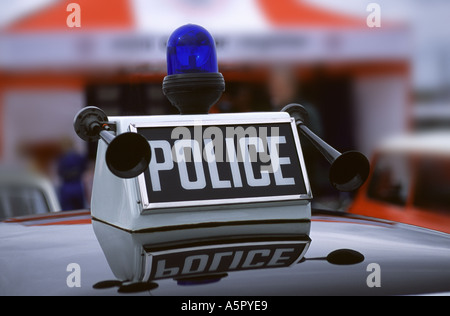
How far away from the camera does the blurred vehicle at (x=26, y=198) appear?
2.92m

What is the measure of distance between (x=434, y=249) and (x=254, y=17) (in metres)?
5.70

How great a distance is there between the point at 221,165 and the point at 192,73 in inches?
10.9

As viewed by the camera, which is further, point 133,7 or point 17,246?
point 133,7

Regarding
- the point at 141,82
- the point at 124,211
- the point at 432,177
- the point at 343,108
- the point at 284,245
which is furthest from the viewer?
the point at 343,108

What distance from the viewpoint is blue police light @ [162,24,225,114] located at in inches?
52.7

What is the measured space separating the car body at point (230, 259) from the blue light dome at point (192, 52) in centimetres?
39

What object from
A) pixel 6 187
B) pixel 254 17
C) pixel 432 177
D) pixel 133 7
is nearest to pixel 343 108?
pixel 254 17

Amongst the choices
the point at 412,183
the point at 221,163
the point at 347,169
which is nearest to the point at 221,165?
the point at 221,163

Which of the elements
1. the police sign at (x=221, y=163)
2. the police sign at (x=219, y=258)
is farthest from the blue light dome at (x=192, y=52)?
the police sign at (x=219, y=258)

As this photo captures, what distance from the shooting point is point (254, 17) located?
649 centimetres

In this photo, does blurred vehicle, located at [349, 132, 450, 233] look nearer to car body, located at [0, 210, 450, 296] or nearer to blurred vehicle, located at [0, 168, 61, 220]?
blurred vehicle, located at [0, 168, 61, 220]

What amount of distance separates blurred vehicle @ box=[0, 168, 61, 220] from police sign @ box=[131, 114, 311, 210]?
6.02ft

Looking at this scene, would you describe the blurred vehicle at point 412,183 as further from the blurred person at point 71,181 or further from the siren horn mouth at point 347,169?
the blurred person at point 71,181
